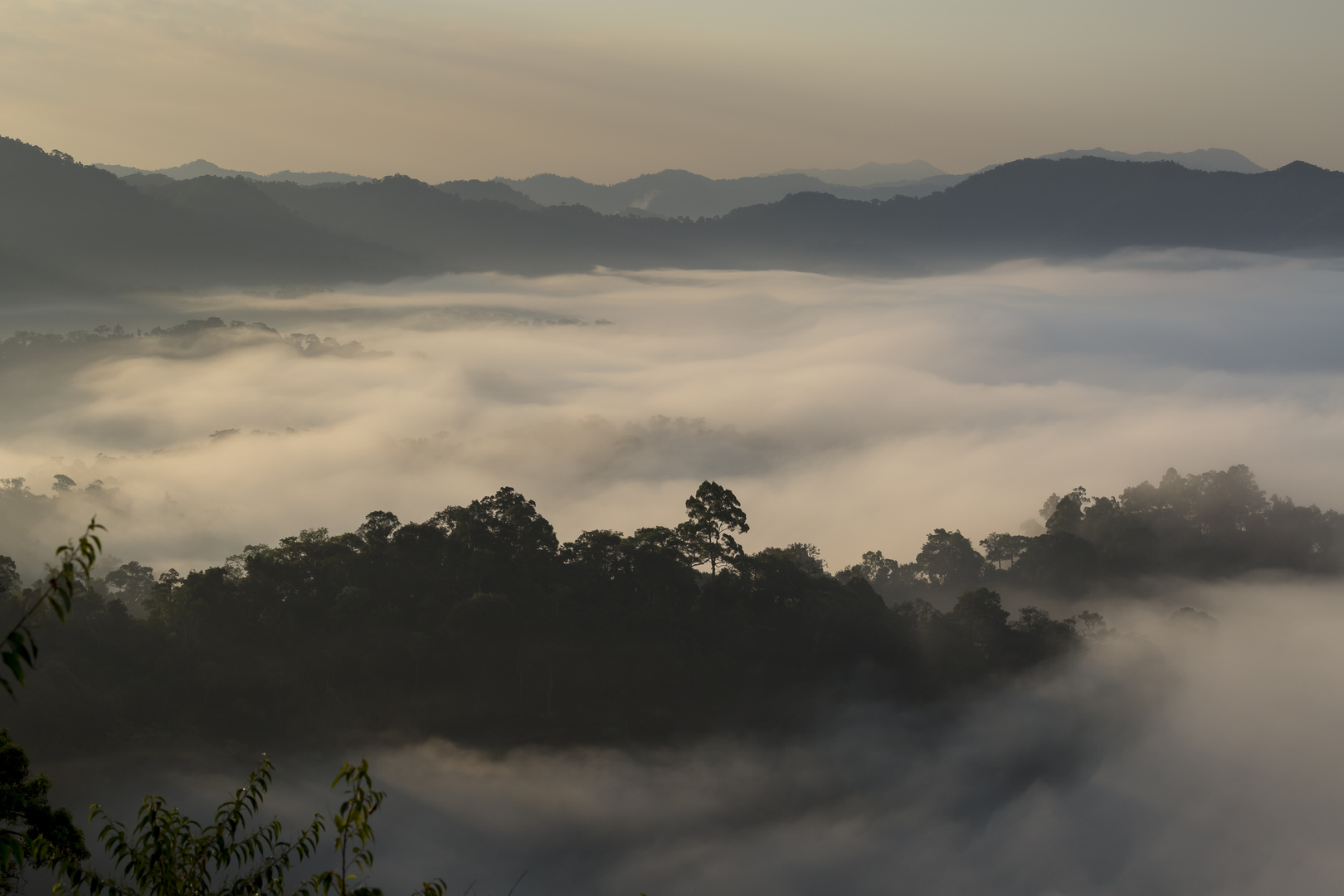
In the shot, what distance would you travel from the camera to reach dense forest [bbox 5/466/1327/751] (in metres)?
47.9

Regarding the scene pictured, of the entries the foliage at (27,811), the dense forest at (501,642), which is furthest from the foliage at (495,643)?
the foliage at (27,811)

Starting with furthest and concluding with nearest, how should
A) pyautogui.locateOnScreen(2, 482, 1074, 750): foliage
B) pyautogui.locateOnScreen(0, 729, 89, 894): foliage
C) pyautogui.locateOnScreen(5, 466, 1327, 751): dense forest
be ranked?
1. pyautogui.locateOnScreen(2, 482, 1074, 750): foliage
2. pyautogui.locateOnScreen(5, 466, 1327, 751): dense forest
3. pyautogui.locateOnScreen(0, 729, 89, 894): foliage

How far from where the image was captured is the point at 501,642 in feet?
174

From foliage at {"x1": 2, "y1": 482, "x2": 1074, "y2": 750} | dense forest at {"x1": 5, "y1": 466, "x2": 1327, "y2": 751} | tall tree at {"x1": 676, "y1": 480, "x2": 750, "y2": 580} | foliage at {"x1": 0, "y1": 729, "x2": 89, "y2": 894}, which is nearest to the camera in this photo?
foliage at {"x1": 0, "y1": 729, "x2": 89, "y2": 894}

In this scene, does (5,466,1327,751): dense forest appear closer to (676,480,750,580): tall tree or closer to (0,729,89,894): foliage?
(676,480,750,580): tall tree

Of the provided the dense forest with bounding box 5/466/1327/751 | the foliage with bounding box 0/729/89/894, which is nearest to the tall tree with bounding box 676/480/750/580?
the dense forest with bounding box 5/466/1327/751

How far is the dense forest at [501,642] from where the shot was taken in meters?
47.9

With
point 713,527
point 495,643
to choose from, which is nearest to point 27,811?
point 495,643

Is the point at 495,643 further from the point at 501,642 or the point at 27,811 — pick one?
the point at 27,811

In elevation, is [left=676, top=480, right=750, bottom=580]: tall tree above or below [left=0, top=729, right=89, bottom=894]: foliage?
above

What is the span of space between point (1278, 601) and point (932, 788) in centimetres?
5469

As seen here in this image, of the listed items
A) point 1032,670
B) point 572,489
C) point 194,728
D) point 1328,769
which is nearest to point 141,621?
A: point 194,728

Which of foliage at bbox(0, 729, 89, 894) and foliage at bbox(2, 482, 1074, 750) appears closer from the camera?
foliage at bbox(0, 729, 89, 894)

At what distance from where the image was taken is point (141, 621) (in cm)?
4978
